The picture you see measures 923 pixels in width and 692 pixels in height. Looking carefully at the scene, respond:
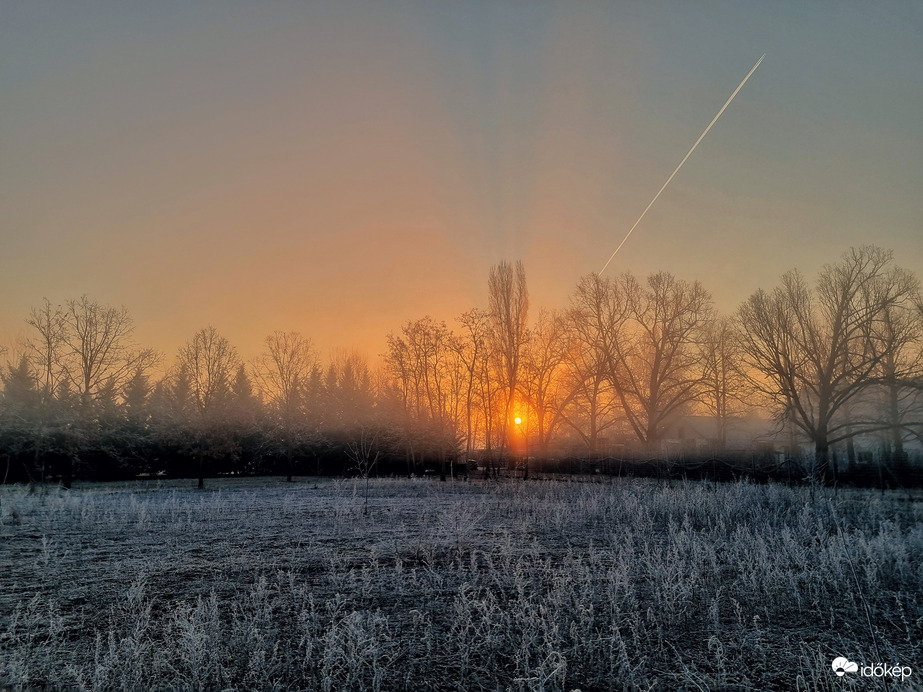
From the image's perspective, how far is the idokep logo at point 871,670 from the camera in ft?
12.5

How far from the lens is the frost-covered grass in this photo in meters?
3.94

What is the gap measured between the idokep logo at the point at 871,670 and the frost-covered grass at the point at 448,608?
122 mm

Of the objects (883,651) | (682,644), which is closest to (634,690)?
(682,644)

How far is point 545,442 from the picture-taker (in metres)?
45.9

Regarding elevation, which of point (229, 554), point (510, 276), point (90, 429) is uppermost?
point (510, 276)

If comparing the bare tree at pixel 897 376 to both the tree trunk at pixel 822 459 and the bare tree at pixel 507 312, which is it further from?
the bare tree at pixel 507 312

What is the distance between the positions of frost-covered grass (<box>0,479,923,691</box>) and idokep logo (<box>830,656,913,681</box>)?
0.40 feet

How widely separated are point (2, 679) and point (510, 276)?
3070 cm

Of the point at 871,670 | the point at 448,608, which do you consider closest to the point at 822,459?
the point at 871,670

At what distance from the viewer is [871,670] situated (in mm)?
3902

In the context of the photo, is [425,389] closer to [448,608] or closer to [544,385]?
[544,385]

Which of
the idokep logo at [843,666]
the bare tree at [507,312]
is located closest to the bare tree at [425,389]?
the bare tree at [507,312]

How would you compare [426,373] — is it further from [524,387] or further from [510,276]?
[510,276]

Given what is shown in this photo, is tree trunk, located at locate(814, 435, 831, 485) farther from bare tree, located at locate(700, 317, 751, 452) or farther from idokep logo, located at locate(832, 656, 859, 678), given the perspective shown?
idokep logo, located at locate(832, 656, 859, 678)
